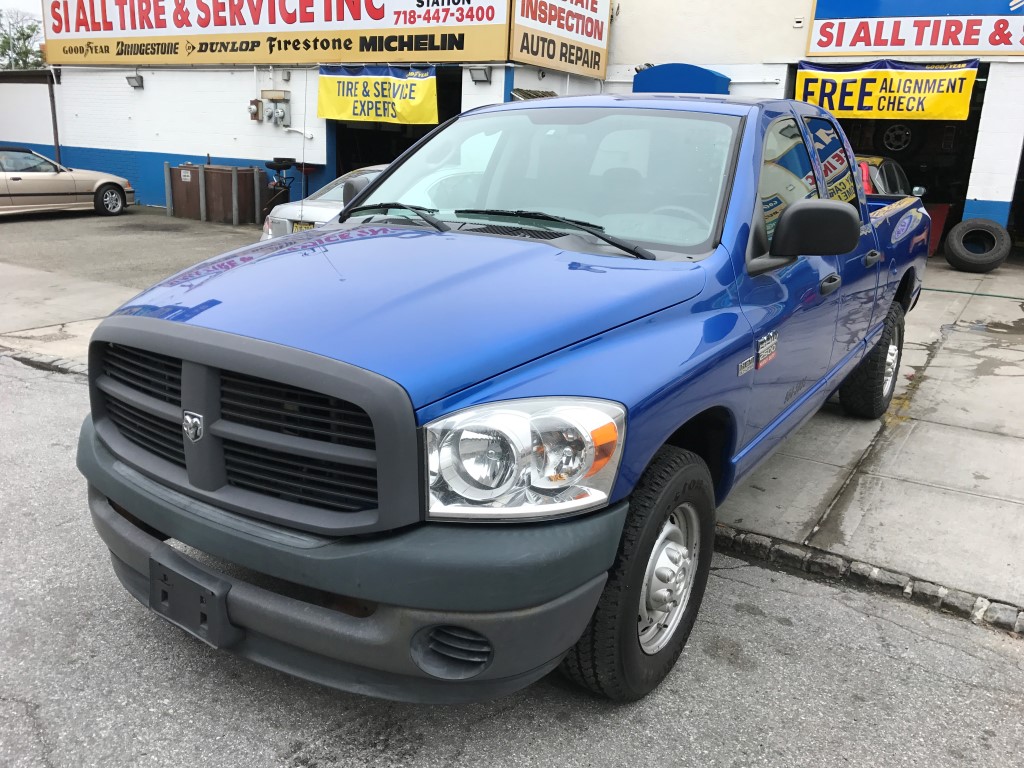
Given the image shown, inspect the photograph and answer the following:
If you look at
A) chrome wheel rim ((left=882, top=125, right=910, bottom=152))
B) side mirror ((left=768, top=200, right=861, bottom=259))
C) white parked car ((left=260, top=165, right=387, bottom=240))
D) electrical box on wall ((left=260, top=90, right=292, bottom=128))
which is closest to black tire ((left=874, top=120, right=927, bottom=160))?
chrome wheel rim ((left=882, top=125, right=910, bottom=152))

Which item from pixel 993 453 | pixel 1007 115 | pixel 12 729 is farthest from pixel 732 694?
pixel 1007 115

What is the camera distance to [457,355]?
2.05 meters

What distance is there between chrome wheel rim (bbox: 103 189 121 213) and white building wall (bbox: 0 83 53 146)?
5.29 m

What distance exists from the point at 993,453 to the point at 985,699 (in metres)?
2.66

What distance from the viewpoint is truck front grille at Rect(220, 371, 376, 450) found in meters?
2.00

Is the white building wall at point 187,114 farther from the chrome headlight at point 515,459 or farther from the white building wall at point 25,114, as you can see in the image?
the chrome headlight at point 515,459

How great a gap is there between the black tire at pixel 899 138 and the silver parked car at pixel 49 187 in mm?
16726

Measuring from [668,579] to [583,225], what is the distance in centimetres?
129

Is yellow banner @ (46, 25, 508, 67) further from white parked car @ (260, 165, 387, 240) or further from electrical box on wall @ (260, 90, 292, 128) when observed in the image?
white parked car @ (260, 165, 387, 240)

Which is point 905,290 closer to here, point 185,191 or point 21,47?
point 185,191

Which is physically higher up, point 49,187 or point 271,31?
point 271,31

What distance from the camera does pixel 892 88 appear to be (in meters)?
13.0

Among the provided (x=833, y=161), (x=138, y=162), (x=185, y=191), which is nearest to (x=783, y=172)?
(x=833, y=161)

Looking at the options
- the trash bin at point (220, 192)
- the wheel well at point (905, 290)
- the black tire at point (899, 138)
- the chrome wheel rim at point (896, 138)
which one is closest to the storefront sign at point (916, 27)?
the black tire at point (899, 138)
